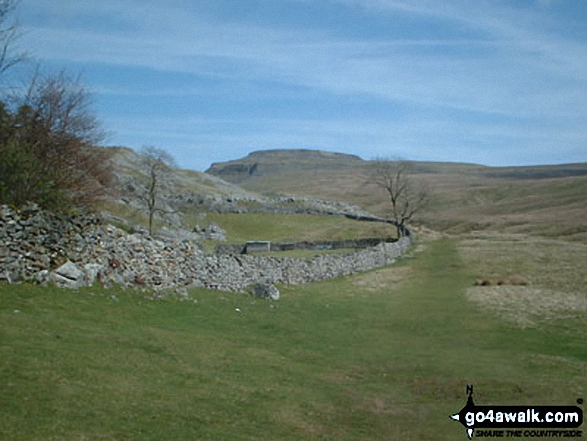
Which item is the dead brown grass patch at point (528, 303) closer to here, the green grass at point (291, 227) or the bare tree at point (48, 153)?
the bare tree at point (48, 153)

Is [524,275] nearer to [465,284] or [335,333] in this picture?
[465,284]

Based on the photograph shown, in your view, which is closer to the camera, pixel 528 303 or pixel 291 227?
pixel 528 303

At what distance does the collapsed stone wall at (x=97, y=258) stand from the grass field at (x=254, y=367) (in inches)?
38.7

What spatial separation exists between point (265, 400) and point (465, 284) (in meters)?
27.0

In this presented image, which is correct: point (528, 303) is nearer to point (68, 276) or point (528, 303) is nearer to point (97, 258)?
point (97, 258)

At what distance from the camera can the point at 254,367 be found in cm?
1531

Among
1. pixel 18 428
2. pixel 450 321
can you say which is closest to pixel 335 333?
pixel 450 321

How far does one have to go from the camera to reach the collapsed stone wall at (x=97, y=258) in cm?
1886

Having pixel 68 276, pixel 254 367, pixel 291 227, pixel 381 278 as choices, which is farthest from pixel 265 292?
pixel 291 227

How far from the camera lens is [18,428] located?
29.7 ft

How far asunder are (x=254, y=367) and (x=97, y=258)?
9.10 metres

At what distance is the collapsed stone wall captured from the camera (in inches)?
742

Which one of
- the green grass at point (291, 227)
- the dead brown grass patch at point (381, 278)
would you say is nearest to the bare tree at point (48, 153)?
the dead brown grass patch at point (381, 278)

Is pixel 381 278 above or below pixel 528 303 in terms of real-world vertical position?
below
